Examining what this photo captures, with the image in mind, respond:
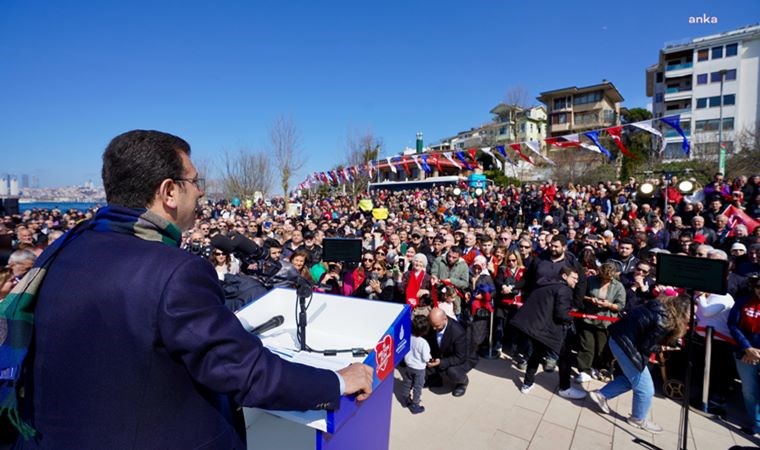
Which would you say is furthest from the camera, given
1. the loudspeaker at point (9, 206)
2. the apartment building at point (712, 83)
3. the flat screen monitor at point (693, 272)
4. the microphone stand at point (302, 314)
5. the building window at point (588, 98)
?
the building window at point (588, 98)

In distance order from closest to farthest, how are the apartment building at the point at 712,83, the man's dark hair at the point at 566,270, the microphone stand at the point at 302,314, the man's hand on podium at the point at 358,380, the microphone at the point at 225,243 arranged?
the man's hand on podium at the point at 358,380 < the microphone stand at the point at 302,314 < the microphone at the point at 225,243 < the man's dark hair at the point at 566,270 < the apartment building at the point at 712,83

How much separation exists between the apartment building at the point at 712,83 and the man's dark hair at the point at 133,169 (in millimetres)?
49538

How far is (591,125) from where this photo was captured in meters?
50.9

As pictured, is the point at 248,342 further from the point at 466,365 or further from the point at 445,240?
the point at 445,240

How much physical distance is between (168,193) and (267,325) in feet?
4.12

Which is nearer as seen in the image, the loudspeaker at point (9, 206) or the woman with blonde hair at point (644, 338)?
the woman with blonde hair at point (644, 338)

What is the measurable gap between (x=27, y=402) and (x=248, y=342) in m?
0.72

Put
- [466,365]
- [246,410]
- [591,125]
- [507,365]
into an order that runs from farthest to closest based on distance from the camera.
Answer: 1. [591,125]
2. [507,365]
3. [466,365]
4. [246,410]

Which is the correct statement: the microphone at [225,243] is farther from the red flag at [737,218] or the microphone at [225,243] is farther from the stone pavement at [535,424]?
the red flag at [737,218]

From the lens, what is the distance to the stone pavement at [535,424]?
3.72 meters

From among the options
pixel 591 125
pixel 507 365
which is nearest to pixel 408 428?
pixel 507 365

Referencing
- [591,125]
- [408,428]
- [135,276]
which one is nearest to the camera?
[135,276]

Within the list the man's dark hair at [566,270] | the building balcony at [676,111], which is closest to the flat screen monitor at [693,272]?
the man's dark hair at [566,270]

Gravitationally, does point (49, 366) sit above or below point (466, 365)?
above
